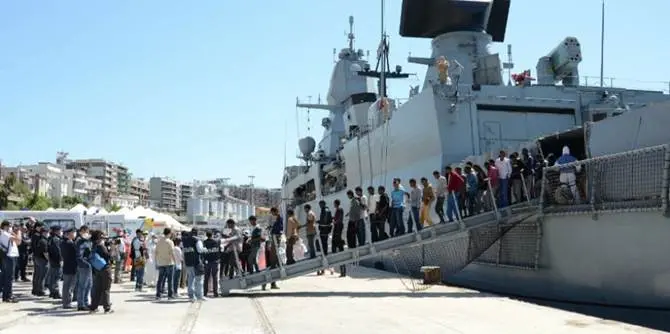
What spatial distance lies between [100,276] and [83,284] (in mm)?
608

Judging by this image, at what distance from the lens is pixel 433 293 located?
11109 mm

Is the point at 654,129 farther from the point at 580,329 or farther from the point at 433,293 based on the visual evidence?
the point at 433,293

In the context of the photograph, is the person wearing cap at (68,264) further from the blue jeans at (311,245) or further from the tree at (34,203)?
the tree at (34,203)

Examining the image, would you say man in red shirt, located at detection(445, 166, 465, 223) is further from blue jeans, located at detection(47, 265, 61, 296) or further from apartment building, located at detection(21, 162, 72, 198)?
apartment building, located at detection(21, 162, 72, 198)

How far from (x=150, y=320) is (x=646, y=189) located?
7201 mm

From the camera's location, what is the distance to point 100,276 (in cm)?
909

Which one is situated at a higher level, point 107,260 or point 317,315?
point 107,260

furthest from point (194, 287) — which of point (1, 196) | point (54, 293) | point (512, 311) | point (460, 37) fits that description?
point (1, 196)

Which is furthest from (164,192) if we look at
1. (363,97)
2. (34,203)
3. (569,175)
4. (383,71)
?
(569,175)

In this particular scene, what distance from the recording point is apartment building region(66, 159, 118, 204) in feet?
503

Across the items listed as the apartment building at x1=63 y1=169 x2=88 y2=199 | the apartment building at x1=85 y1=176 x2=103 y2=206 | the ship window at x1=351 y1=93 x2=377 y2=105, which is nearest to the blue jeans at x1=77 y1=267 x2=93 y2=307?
the ship window at x1=351 y1=93 x2=377 y2=105

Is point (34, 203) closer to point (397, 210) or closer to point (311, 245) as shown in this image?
point (311, 245)

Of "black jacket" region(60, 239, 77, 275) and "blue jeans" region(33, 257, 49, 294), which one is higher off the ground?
"black jacket" region(60, 239, 77, 275)

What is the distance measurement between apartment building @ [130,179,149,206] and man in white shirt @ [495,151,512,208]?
167655mm
